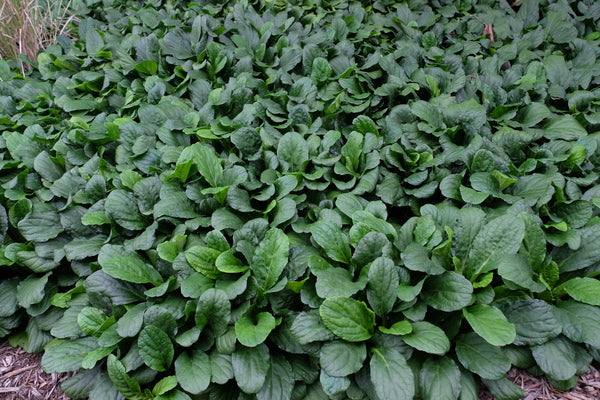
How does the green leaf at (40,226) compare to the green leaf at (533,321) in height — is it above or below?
below

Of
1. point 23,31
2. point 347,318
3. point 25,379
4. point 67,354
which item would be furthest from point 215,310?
point 23,31

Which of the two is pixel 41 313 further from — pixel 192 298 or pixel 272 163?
pixel 272 163

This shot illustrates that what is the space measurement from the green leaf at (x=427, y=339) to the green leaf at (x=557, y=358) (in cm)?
40

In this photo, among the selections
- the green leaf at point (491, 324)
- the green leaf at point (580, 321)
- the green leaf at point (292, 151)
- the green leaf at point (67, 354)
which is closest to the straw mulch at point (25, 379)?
the green leaf at point (67, 354)

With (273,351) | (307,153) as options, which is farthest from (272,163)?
(273,351)

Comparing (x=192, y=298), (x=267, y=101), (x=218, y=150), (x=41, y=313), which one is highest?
(x=267, y=101)

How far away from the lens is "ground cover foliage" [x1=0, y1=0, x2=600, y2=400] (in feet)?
5.94

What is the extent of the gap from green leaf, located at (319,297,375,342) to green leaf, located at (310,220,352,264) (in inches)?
10.5

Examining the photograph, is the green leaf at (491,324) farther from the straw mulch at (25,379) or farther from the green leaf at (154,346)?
the straw mulch at (25,379)

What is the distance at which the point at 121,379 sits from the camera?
5.83 feet

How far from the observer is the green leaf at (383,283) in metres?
1.85

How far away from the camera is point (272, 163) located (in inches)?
97.8

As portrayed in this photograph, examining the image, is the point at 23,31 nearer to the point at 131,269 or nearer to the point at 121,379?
the point at 131,269

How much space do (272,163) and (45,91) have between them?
215 centimetres
